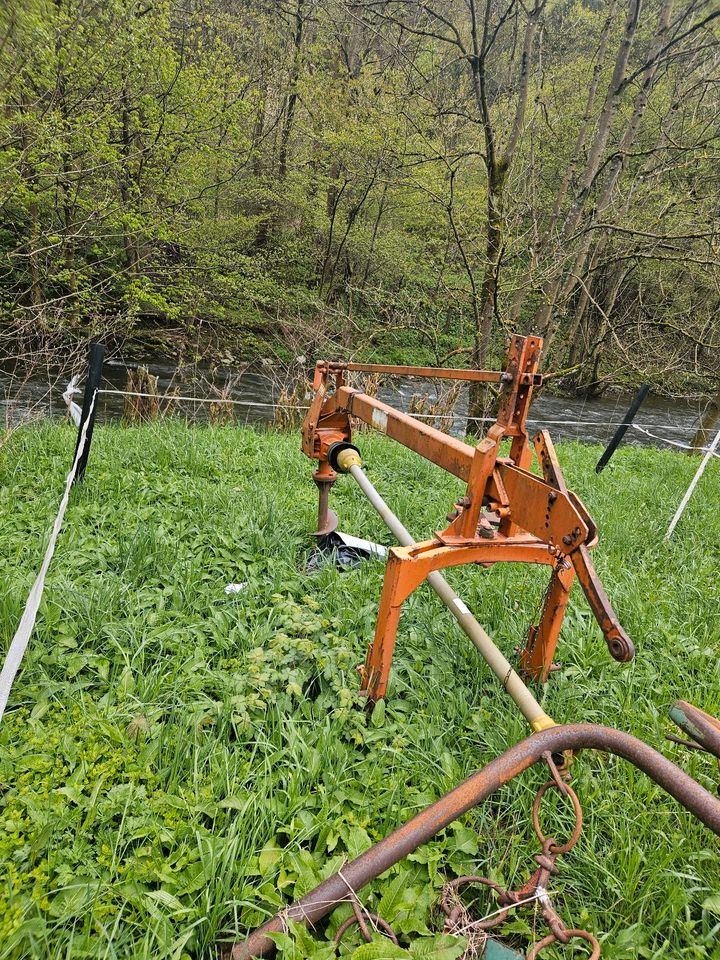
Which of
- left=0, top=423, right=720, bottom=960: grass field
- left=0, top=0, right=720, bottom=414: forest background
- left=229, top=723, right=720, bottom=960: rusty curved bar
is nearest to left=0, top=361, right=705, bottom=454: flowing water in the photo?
left=0, top=0, right=720, bottom=414: forest background

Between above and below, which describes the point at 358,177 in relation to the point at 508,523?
above

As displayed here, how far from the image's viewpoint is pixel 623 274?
13.8 metres

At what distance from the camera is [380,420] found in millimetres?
2746

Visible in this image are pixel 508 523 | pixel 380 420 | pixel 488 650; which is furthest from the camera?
pixel 380 420

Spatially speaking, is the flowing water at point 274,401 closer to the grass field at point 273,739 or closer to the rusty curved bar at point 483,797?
the grass field at point 273,739

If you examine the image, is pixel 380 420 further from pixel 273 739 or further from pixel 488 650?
pixel 273 739

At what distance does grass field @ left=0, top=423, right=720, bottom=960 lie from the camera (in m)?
1.51

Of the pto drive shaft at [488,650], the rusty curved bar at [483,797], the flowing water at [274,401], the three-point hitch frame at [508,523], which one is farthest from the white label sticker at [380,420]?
the flowing water at [274,401]

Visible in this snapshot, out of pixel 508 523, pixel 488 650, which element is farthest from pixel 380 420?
pixel 488 650

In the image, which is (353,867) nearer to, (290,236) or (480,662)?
(480,662)

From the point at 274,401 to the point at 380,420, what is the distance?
8625 mm

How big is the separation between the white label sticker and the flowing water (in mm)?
5159

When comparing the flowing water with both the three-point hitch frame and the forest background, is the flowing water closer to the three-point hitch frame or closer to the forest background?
the forest background

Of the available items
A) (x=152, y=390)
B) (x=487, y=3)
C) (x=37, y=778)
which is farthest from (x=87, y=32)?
(x=37, y=778)
